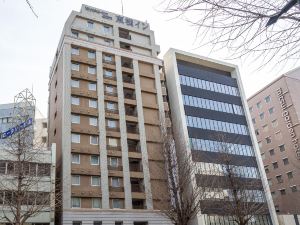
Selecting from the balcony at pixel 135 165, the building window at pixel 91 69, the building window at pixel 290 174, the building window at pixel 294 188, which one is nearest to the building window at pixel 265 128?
the building window at pixel 290 174

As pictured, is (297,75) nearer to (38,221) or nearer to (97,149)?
(97,149)

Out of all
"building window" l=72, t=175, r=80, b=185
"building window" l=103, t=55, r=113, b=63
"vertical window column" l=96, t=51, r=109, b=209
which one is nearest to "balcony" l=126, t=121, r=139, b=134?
"vertical window column" l=96, t=51, r=109, b=209

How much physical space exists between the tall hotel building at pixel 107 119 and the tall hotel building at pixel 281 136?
1002 inches

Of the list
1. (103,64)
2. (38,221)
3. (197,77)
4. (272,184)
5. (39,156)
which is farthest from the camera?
(272,184)

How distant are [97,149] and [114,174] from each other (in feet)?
11.2

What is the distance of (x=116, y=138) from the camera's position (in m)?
43.8

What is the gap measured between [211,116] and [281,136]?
20.3 meters

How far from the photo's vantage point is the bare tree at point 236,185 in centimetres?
3262

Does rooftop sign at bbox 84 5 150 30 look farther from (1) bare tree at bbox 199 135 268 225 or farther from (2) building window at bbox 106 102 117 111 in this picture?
(1) bare tree at bbox 199 135 268 225

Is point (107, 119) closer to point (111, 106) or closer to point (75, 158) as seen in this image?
point (111, 106)

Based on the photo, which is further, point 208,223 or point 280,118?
point 280,118

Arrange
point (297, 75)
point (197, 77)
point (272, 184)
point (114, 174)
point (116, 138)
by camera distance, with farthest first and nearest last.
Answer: point (297, 75) → point (272, 184) → point (197, 77) → point (116, 138) → point (114, 174)

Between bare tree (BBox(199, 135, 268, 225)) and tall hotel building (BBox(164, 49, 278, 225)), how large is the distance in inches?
7.4

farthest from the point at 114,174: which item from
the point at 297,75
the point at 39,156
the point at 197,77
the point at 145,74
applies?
the point at 297,75
